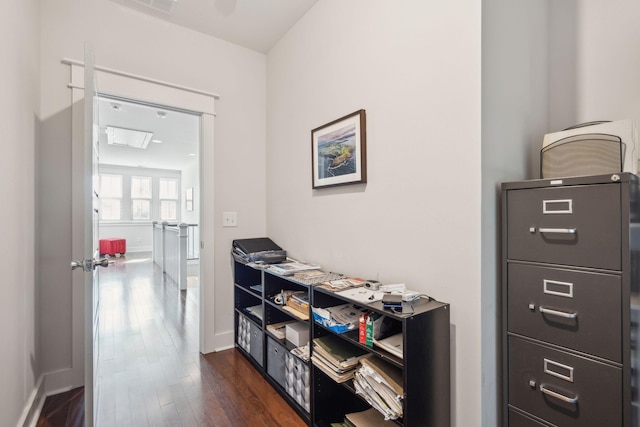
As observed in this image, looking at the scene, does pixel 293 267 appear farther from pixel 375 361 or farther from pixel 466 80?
pixel 466 80

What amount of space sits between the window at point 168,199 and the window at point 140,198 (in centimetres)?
37

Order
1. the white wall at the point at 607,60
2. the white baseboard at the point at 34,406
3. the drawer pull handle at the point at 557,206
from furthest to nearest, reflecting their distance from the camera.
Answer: the white baseboard at the point at 34,406
the white wall at the point at 607,60
the drawer pull handle at the point at 557,206

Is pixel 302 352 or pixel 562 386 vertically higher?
pixel 562 386

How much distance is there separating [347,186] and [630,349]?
1.40 metres

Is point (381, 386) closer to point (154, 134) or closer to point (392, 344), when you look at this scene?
point (392, 344)

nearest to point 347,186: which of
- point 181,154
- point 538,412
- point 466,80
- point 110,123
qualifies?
point 466,80

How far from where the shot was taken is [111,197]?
8883 mm

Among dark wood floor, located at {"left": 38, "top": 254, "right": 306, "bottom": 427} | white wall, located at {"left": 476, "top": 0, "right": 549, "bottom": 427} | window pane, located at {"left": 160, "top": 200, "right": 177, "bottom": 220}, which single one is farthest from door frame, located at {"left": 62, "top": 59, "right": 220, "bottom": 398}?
window pane, located at {"left": 160, "top": 200, "right": 177, "bottom": 220}

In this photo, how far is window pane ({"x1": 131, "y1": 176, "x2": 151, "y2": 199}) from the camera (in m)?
9.22

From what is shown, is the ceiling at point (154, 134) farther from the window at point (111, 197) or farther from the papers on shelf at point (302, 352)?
the papers on shelf at point (302, 352)

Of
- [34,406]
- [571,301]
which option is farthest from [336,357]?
[34,406]

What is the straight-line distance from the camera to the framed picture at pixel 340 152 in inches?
69.8

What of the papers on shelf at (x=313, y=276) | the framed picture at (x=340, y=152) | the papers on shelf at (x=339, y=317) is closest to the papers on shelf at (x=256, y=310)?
the papers on shelf at (x=313, y=276)

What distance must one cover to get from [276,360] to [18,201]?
5.62 ft
